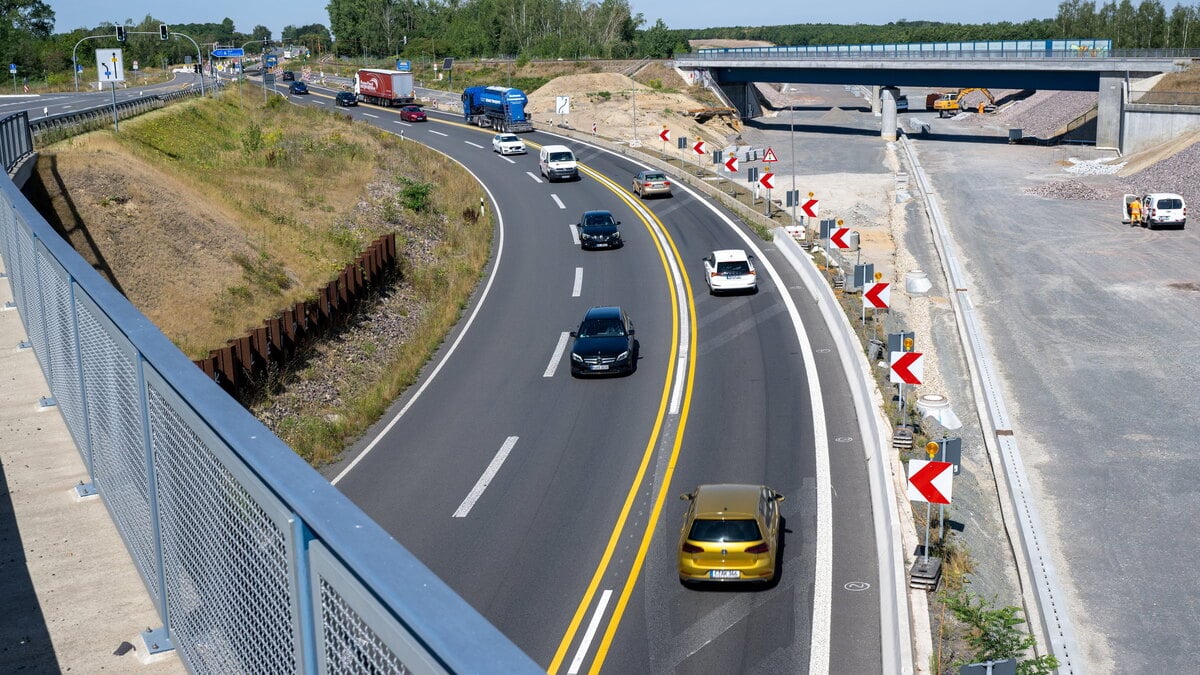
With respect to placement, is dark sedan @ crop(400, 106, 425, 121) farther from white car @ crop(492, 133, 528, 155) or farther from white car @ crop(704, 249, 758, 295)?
white car @ crop(704, 249, 758, 295)

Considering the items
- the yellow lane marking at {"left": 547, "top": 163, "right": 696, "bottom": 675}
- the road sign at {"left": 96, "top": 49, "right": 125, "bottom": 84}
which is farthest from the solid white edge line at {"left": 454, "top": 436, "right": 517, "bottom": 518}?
the road sign at {"left": 96, "top": 49, "right": 125, "bottom": 84}

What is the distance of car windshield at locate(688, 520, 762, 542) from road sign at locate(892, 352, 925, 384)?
299 inches

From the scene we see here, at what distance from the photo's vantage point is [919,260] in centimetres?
4862

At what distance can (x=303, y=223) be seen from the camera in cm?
4484

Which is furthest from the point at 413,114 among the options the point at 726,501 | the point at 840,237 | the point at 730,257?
the point at 726,501

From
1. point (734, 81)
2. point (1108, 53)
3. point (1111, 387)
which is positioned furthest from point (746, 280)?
point (734, 81)

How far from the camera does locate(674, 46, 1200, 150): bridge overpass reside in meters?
80.6

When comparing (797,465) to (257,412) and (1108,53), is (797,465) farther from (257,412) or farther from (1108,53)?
(1108,53)

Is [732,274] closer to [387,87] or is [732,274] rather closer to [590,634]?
[590,634]

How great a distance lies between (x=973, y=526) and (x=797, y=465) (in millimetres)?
3951

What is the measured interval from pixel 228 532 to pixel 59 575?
2.46 meters

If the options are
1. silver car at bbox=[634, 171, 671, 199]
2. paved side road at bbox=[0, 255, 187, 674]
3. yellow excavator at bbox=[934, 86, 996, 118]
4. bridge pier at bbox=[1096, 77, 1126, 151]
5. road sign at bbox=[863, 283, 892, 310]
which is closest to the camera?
paved side road at bbox=[0, 255, 187, 674]

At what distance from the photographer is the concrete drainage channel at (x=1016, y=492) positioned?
1752cm

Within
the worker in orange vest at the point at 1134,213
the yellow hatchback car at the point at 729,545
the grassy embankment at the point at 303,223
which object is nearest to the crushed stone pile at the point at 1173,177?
the worker in orange vest at the point at 1134,213
